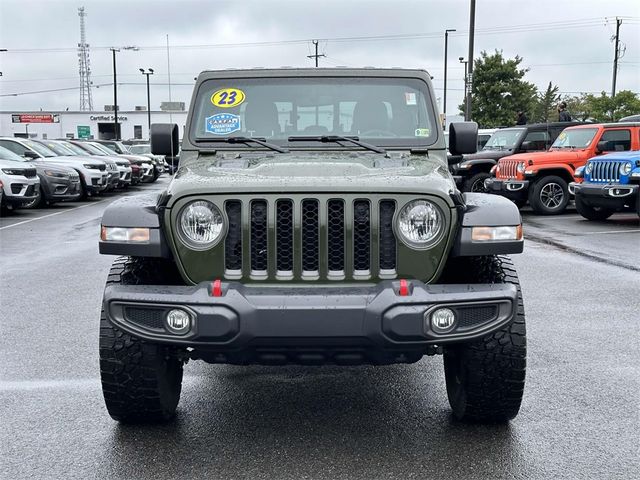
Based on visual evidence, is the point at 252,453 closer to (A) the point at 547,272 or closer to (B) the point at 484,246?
(B) the point at 484,246

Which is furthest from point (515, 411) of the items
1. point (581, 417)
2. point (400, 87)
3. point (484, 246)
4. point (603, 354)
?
point (400, 87)

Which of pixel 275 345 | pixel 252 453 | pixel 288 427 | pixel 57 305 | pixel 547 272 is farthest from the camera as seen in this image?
pixel 547 272

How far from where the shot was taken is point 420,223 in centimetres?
354

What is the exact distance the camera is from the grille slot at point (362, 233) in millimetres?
3494

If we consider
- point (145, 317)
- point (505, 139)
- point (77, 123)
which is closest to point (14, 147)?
point (505, 139)

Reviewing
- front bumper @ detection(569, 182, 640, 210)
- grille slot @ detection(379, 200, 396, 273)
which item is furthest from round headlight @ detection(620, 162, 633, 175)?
grille slot @ detection(379, 200, 396, 273)

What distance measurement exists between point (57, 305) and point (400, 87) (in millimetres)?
4004

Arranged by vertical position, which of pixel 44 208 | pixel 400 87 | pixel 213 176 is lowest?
pixel 44 208

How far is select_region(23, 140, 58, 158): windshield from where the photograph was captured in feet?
64.9

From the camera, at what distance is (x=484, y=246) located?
3.54 metres

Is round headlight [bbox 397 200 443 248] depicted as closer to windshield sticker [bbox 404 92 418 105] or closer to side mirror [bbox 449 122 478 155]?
windshield sticker [bbox 404 92 418 105]

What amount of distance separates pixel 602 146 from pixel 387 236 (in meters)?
13.2

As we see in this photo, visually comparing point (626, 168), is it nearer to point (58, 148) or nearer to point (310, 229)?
point (310, 229)

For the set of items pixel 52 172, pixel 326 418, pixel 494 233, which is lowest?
pixel 326 418
